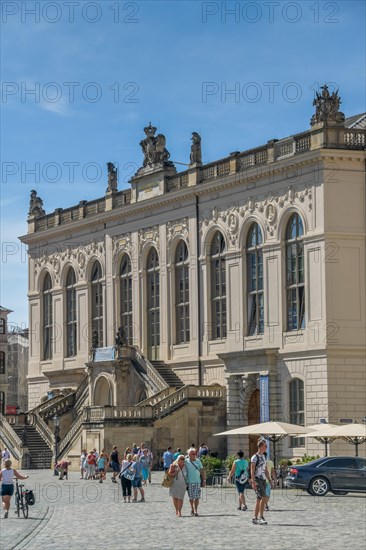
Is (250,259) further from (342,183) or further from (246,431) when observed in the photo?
(246,431)

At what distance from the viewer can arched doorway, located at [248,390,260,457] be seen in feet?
216

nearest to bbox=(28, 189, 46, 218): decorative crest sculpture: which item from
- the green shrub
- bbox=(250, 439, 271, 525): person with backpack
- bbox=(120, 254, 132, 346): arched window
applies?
bbox=(120, 254, 132, 346): arched window

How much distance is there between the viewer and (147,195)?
76750 mm

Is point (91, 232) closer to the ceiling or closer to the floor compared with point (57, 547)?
closer to the ceiling

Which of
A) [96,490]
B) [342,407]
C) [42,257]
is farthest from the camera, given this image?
[42,257]

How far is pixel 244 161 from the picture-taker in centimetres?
6781

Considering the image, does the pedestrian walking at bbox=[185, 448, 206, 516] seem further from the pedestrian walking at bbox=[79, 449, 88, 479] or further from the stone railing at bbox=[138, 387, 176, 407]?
the stone railing at bbox=[138, 387, 176, 407]

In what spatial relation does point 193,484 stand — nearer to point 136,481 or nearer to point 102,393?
point 136,481

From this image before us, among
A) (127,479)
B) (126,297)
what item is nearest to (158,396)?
(126,297)

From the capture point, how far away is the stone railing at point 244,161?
61812 mm

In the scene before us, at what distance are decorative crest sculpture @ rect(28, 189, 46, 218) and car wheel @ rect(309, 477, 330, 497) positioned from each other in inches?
1861

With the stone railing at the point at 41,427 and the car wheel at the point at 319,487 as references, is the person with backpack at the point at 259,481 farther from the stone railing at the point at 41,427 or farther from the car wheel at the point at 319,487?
the stone railing at the point at 41,427

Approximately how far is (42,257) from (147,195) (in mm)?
13318

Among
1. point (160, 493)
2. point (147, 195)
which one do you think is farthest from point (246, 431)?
point (147, 195)
